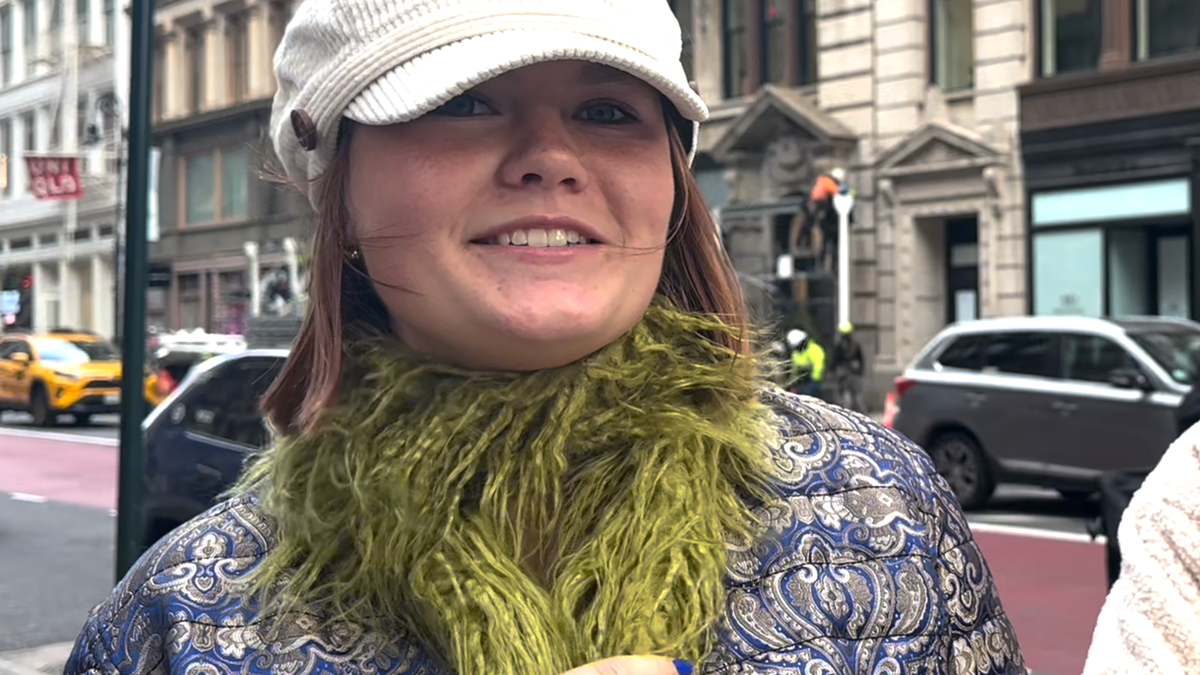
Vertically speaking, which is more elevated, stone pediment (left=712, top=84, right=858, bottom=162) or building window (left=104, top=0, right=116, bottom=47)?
building window (left=104, top=0, right=116, bottom=47)

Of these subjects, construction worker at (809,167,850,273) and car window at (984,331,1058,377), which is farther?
construction worker at (809,167,850,273)

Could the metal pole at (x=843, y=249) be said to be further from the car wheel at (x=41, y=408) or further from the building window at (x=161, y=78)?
the building window at (x=161, y=78)

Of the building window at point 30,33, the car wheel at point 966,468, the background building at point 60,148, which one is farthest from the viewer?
the building window at point 30,33

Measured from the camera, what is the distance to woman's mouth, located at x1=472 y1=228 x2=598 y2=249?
1.23 m

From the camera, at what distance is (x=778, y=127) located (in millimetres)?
21781

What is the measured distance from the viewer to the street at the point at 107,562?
266 inches

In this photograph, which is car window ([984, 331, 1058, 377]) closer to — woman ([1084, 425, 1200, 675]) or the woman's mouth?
woman ([1084, 425, 1200, 675])

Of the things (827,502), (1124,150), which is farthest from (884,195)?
(827,502)

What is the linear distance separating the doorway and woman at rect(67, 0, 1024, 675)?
19141 mm

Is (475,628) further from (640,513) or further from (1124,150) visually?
(1124,150)

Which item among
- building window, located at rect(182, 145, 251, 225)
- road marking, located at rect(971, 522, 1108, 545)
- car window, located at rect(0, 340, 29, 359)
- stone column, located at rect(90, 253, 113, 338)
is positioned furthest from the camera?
stone column, located at rect(90, 253, 113, 338)

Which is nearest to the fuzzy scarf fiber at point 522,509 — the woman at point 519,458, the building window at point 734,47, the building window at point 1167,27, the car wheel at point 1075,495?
the woman at point 519,458

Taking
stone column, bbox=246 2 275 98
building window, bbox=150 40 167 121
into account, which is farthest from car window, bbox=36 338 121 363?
building window, bbox=150 40 167 121

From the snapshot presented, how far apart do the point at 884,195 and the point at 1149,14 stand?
4760mm
